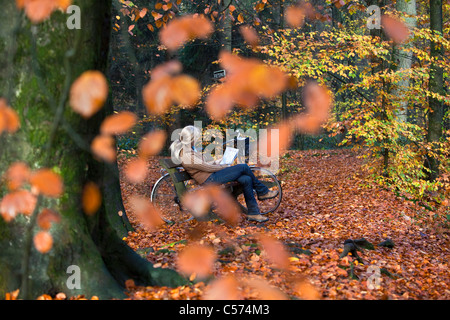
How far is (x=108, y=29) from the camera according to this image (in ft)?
11.0

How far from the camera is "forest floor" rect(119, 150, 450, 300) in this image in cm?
373

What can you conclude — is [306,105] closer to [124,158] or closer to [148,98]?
[124,158]

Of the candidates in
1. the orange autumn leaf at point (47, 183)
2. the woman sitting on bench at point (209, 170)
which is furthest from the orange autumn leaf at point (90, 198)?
the woman sitting on bench at point (209, 170)

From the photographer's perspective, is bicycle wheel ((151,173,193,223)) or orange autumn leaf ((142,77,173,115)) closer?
orange autumn leaf ((142,77,173,115))

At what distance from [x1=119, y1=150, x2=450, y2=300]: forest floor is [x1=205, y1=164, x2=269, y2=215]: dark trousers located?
34 centimetres

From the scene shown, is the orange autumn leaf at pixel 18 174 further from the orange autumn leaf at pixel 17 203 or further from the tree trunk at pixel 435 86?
the tree trunk at pixel 435 86

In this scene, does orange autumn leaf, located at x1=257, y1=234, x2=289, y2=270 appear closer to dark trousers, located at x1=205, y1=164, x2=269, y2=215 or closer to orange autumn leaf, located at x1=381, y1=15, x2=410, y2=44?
dark trousers, located at x1=205, y1=164, x2=269, y2=215

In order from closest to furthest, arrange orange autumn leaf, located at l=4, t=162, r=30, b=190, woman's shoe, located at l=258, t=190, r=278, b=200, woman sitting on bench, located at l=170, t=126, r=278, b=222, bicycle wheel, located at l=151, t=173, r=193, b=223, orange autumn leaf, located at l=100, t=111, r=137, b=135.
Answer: orange autumn leaf, located at l=100, t=111, r=137, b=135 < orange autumn leaf, located at l=4, t=162, r=30, b=190 < woman sitting on bench, located at l=170, t=126, r=278, b=222 < woman's shoe, located at l=258, t=190, r=278, b=200 < bicycle wheel, located at l=151, t=173, r=193, b=223

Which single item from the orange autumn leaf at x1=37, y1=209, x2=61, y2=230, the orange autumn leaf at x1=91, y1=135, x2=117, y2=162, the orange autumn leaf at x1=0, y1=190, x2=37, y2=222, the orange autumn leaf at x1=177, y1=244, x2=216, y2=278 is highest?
the orange autumn leaf at x1=91, y1=135, x2=117, y2=162

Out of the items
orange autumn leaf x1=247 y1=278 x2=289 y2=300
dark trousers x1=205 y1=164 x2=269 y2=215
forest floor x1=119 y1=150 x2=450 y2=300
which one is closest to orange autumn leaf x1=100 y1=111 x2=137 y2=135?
forest floor x1=119 y1=150 x2=450 y2=300

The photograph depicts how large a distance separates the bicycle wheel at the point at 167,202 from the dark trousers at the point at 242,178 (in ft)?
3.06

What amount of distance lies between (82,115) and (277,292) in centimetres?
211

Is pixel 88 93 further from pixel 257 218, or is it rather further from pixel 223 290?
pixel 257 218

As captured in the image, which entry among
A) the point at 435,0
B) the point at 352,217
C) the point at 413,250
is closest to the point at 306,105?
the point at 435,0
